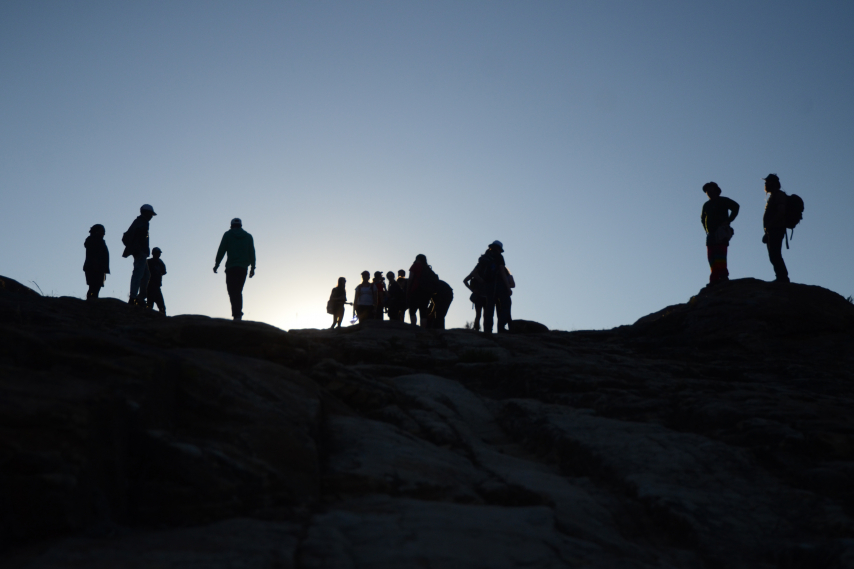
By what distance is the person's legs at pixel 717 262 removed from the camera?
570 inches

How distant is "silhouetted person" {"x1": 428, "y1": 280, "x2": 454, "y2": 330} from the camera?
16281 millimetres

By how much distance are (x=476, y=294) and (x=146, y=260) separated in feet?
23.4

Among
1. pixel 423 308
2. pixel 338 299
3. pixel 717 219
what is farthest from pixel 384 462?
pixel 338 299

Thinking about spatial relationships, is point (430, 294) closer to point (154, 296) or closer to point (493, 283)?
point (493, 283)

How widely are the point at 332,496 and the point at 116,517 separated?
1.27 metres

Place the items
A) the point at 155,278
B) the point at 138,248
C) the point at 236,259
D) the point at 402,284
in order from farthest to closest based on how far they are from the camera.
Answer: the point at 402,284
the point at 155,278
the point at 138,248
the point at 236,259

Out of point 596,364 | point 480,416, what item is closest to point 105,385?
point 480,416

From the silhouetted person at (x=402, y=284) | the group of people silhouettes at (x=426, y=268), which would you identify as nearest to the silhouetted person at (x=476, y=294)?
the group of people silhouettes at (x=426, y=268)

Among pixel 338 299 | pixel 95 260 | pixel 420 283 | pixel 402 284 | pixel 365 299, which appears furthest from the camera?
pixel 338 299

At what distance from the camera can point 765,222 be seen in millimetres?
13633

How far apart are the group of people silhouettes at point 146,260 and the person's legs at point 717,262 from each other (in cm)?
898

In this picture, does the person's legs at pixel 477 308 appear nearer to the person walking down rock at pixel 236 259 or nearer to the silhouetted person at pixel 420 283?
the silhouetted person at pixel 420 283

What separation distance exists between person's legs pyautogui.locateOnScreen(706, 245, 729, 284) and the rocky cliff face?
5.98m

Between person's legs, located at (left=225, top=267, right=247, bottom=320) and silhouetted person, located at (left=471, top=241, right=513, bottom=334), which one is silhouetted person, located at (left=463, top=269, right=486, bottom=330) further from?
person's legs, located at (left=225, top=267, right=247, bottom=320)
